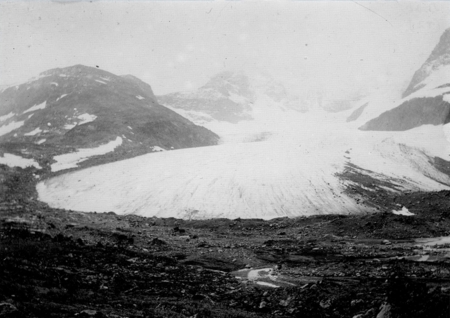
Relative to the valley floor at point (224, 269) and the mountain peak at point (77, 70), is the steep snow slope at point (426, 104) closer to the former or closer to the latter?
the valley floor at point (224, 269)

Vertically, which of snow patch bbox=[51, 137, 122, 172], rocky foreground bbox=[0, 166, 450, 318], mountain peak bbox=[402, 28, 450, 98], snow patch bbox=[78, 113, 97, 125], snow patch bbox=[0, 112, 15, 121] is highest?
mountain peak bbox=[402, 28, 450, 98]

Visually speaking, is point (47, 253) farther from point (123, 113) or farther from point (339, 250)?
point (123, 113)

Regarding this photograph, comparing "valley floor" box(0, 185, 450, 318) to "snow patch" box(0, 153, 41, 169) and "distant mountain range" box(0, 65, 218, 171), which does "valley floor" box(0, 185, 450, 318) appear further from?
"distant mountain range" box(0, 65, 218, 171)

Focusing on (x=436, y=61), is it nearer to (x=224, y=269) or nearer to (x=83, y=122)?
(x=83, y=122)

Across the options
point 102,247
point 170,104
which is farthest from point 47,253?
point 170,104

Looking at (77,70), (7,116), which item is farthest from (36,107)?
(77,70)

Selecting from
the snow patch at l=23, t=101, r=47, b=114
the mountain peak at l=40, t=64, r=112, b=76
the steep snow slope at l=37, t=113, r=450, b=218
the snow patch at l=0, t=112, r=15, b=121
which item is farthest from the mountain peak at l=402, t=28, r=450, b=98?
the snow patch at l=0, t=112, r=15, b=121

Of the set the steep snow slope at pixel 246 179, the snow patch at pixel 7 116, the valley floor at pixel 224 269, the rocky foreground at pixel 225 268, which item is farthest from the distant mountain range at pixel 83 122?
the valley floor at pixel 224 269
